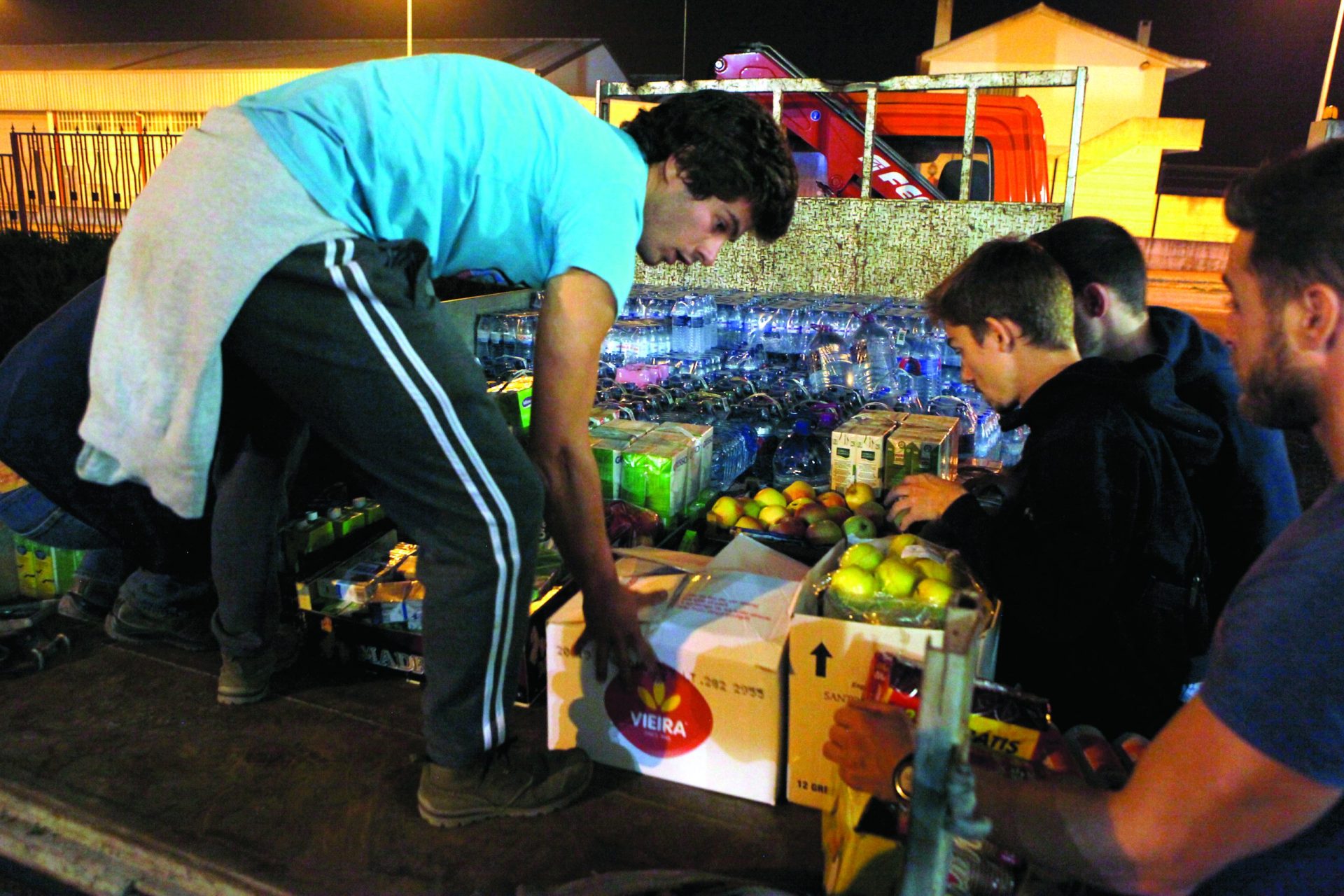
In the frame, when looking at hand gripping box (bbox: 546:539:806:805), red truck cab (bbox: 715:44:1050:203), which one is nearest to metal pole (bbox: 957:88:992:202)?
red truck cab (bbox: 715:44:1050:203)

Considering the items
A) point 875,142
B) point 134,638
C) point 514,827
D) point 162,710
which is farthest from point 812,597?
point 875,142

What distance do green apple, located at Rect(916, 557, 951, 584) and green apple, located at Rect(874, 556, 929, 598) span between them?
0.02 metres

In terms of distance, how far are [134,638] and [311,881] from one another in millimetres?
1369

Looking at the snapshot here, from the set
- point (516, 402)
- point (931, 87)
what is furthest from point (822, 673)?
point (931, 87)

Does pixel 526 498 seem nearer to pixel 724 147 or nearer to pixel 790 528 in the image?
pixel 724 147

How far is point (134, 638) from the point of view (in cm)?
279

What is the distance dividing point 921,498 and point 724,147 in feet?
4.10

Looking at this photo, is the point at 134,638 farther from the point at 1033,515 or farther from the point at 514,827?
the point at 1033,515

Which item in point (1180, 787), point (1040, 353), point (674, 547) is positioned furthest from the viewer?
point (674, 547)

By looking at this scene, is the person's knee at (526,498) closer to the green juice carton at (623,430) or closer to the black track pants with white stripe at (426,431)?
the black track pants with white stripe at (426,431)

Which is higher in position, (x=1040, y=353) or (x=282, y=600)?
(x=1040, y=353)

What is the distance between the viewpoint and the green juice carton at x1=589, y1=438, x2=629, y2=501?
328 centimetres

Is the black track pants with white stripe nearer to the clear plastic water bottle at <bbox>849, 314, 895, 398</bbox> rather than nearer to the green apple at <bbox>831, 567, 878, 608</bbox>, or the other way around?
the green apple at <bbox>831, 567, 878, 608</bbox>

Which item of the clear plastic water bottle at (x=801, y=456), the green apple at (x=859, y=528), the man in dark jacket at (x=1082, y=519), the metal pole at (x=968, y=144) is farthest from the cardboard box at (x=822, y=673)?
the metal pole at (x=968, y=144)
